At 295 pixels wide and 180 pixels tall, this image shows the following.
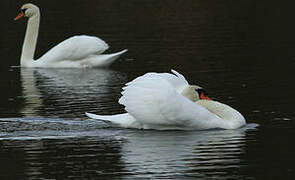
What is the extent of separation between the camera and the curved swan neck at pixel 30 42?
840 inches

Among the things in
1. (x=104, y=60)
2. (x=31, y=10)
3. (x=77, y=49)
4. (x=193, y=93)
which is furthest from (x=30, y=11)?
(x=193, y=93)

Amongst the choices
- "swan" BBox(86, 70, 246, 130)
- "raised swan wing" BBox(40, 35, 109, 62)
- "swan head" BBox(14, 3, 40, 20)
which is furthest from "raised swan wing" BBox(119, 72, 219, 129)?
Answer: "swan head" BBox(14, 3, 40, 20)

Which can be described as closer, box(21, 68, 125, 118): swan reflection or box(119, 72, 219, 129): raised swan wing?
box(119, 72, 219, 129): raised swan wing

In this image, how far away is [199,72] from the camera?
18.3m

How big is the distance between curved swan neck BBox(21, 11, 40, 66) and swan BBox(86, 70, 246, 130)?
893 centimetres

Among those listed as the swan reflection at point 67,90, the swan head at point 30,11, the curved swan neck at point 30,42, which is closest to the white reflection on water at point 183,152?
the swan reflection at point 67,90

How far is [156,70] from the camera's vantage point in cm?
1905

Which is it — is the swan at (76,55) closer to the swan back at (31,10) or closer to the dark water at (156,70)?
the dark water at (156,70)

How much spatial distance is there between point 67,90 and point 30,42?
18.3 ft

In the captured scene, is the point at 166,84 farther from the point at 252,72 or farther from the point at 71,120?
the point at 252,72

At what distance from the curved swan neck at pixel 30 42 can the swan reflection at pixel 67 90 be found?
494 millimetres

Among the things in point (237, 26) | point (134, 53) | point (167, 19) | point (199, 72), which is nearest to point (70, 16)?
point (167, 19)

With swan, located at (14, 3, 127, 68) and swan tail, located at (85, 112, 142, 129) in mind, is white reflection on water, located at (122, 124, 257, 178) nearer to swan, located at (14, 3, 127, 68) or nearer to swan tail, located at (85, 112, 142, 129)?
swan tail, located at (85, 112, 142, 129)

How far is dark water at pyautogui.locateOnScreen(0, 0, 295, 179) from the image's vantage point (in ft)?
34.1
